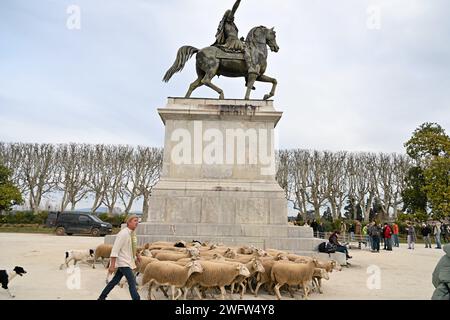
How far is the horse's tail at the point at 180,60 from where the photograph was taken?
1579cm

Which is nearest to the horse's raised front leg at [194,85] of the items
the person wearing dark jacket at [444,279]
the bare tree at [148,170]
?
the person wearing dark jacket at [444,279]

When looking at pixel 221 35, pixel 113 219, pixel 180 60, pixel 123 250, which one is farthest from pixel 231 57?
pixel 113 219

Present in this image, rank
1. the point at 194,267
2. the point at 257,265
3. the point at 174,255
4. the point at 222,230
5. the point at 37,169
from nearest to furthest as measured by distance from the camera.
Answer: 1. the point at 194,267
2. the point at 257,265
3. the point at 174,255
4. the point at 222,230
5. the point at 37,169

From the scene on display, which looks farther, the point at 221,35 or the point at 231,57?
the point at 221,35

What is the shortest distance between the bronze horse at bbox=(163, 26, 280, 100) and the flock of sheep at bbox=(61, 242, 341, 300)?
8762 mm

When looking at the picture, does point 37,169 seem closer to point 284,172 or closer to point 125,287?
point 284,172

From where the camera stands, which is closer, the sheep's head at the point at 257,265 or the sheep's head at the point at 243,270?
the sheep's head at the point at 243,270

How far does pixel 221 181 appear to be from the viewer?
45.2 feet

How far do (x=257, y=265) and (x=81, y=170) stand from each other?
43070 millimetres

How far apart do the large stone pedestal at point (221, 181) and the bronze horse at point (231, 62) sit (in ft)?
3.51

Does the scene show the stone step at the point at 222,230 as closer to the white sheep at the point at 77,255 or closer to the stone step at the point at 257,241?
the stone step at the point at 257,241

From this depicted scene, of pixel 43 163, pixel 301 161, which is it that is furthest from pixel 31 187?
pixel 301 161

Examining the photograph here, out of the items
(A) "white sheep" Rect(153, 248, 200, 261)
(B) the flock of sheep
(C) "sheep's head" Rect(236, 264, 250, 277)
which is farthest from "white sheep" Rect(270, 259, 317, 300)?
(A) "white sheep" Rect(153, 248, 200, 261)

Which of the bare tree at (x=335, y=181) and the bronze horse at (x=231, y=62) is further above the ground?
the bronze horse at (x=231, y=62)
